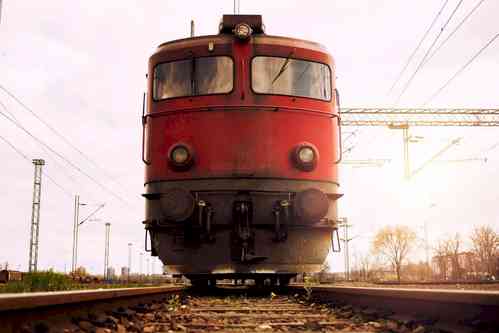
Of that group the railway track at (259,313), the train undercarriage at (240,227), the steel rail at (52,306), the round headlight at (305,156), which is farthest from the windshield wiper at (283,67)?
the steel rail at (52,306)

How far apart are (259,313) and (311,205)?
2.59m

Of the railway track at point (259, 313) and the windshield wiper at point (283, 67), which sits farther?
the windshield wiper at point (283, 67)

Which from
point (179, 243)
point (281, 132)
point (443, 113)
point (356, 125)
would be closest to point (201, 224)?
point (179, 243)

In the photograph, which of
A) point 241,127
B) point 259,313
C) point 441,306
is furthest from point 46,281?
point 441,306

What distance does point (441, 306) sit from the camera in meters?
3.59

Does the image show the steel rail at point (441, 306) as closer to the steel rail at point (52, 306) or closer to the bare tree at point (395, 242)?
the steel rail at point (52, 306)

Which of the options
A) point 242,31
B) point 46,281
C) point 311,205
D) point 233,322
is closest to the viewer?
point 233,322

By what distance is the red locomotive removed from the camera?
25.2 feet

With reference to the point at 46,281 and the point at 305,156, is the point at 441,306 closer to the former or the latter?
the point at 305,156

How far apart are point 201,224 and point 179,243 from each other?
42 centimetres

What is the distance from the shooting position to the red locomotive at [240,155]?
7680 millimetres

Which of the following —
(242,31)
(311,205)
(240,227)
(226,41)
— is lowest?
(240,227)

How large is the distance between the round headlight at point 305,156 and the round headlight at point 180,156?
4.68 ft

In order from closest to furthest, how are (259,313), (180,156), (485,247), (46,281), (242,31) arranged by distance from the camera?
(259,313)
(180,156)
(46,281)
(242,31)
(485,247)
